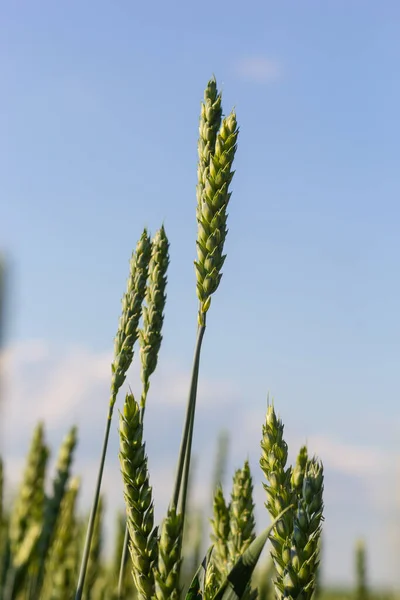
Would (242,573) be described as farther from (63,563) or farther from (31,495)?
(31,495)

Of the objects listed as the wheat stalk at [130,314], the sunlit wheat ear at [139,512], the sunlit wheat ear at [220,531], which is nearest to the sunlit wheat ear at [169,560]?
the sunlit wheat ear at [139,512]

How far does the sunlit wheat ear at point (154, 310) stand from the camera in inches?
88.4

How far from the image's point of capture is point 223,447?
25.7ft

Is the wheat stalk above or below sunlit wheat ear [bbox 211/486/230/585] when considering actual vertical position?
above

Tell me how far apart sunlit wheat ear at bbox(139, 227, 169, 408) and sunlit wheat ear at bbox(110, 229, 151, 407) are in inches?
1.0

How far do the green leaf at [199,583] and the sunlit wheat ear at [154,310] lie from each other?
569 mm

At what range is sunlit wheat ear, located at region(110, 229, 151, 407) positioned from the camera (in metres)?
2.20

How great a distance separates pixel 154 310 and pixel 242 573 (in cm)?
87

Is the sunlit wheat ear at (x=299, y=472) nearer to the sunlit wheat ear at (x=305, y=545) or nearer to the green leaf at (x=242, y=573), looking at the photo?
the sunlit wheat ear at (x=305, y=545)

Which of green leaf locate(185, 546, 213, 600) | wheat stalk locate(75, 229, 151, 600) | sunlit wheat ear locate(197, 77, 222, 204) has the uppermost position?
sunlit wheat ear locate(197, 77, 222, 204)

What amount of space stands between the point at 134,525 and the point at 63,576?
4.62ft

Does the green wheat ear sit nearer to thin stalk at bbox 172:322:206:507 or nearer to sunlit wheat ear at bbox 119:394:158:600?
thin stalk at bbox 172:322:206:507

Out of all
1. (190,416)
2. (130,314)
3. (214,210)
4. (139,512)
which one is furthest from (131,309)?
(139,512)

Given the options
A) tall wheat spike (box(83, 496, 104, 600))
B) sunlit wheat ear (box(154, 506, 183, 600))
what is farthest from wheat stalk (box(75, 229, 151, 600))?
tall wheat spike (box(83, 496, 104, 600))
